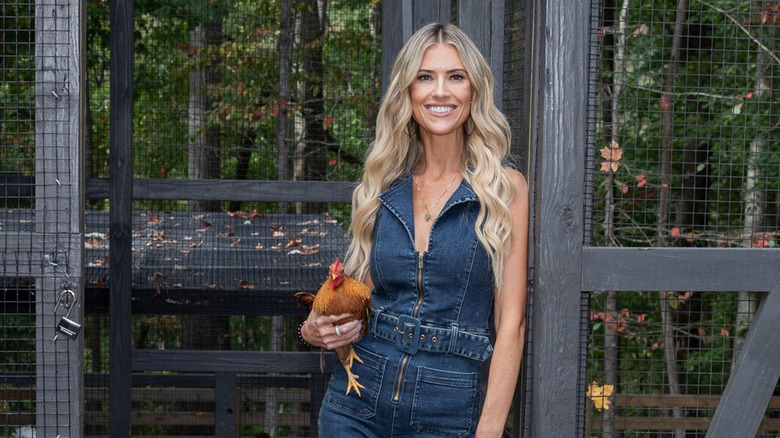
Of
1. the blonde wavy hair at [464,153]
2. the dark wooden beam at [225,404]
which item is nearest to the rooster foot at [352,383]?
the blonde wavy hair at [464,153]

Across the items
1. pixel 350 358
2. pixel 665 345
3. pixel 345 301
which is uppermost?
pixel 345 301

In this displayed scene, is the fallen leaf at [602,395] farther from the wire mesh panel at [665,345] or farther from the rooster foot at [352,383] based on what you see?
the wire mesh panel at [665,345]

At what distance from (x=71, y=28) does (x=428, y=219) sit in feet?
4.25

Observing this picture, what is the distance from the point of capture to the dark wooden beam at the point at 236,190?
5.69 metres

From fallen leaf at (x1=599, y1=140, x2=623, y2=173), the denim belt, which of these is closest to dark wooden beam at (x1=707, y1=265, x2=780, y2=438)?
fallen leaf at (x1=599, y1=140, x2=623, y2=173)

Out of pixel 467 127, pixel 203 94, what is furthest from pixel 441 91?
pixel 203 94

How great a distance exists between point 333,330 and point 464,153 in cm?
68

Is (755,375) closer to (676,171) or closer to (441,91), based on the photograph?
(441,91)

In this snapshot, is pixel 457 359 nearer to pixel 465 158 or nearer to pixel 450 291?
pixel 450 291

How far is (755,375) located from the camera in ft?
9.42

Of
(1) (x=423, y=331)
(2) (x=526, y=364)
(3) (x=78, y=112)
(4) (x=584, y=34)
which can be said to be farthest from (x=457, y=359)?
(3) (x=78, y=112)

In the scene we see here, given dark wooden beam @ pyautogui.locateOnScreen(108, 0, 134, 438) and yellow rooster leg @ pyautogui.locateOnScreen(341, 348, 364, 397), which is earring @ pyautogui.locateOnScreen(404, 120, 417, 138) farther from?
dark wooden beam @ pyautogui.locateOnScreen(108, 0, 134, 438)

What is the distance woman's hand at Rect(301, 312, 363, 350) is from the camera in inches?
102

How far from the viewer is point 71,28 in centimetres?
281
